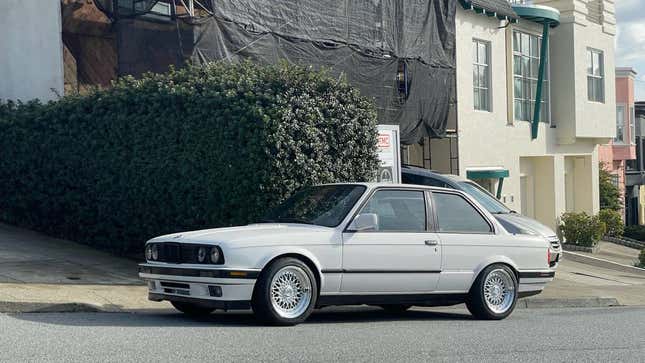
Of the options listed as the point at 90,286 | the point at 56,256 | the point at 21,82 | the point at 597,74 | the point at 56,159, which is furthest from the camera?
the point at 597,74

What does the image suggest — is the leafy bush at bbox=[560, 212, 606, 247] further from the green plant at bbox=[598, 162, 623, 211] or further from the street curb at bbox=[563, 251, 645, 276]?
the green plant at bbox=[598, 162, 623, 211]

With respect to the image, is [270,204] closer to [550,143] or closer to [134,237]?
[134,237]

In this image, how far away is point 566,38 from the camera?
28703mm

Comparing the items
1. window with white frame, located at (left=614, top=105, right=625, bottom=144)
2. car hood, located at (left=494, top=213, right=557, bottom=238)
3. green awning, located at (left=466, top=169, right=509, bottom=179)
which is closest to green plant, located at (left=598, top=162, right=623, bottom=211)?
window with white frame, located at (left=614, top=105, right=625, bottom=144)

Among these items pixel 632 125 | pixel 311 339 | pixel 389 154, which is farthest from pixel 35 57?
pixel 632 125

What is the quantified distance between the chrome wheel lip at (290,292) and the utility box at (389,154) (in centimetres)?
619

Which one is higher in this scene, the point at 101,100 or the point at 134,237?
the point at 101,100

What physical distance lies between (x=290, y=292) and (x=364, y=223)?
110cm

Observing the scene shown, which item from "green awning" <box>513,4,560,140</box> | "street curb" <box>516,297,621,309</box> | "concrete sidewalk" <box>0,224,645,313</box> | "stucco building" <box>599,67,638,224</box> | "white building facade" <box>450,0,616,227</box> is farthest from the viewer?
"stucco building" <box>599,67,638,224</box>

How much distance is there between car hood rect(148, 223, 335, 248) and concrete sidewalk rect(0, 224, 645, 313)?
1827mm

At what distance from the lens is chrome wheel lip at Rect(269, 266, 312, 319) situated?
29.2 ft

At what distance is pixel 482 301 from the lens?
1046cm

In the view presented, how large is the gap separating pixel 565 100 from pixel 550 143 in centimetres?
143

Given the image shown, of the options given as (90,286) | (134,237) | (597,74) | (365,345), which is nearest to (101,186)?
(134,237)
